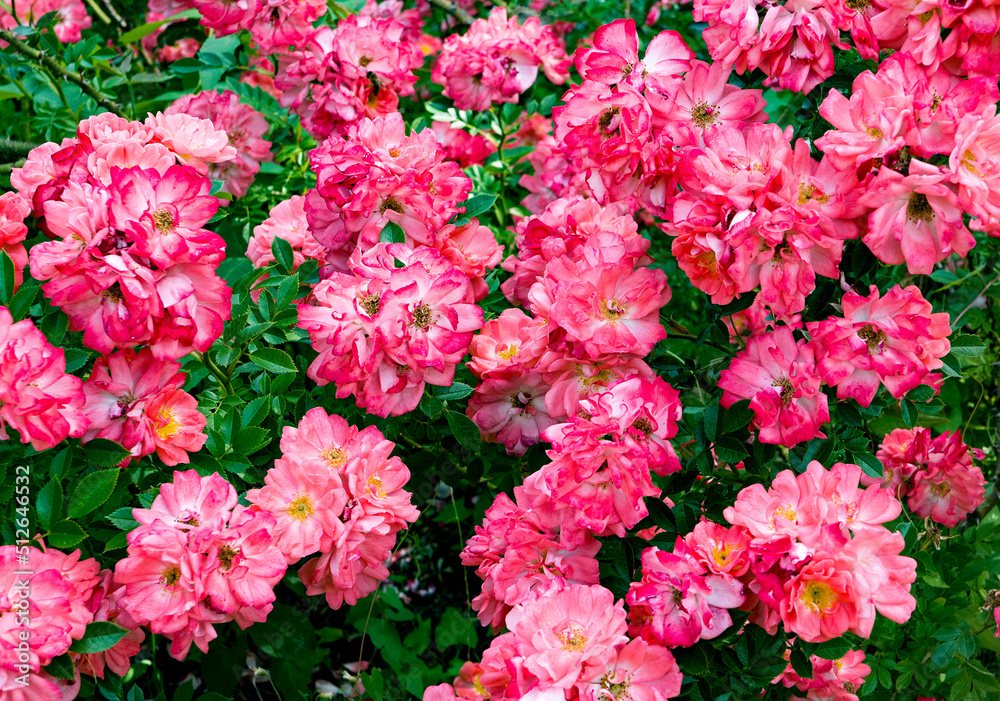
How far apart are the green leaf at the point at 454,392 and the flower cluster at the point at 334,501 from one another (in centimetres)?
18

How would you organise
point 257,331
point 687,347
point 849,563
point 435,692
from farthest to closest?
point 687,347 → point 257,331 → point 435,692 → point 849,563

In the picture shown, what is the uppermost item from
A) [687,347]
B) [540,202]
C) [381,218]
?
[381,218]

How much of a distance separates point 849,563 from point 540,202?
1.48m

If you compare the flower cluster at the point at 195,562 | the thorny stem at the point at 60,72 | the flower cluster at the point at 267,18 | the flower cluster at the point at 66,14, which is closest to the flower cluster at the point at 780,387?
the flower cluster at the point at 195,562

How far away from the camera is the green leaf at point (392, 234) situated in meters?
1.54

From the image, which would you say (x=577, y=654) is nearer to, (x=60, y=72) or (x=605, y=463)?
(x=605, y=463)

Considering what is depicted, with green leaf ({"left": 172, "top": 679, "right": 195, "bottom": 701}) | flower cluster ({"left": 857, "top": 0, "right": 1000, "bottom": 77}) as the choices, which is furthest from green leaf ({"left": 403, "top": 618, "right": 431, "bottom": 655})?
flower cluster ({"left": 857, "top": 0, "right": 1000, "bottom": 77})

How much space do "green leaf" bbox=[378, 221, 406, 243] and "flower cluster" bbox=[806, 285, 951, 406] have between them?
760mm

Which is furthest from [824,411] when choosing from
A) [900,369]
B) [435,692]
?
[435,692]

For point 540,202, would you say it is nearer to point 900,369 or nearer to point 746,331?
point 746,331

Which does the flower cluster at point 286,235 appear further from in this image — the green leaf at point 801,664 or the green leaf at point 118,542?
the green leaf at point 801,664

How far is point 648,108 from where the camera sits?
1325mm

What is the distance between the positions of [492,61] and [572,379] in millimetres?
1091

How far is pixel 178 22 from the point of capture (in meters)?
2.83
